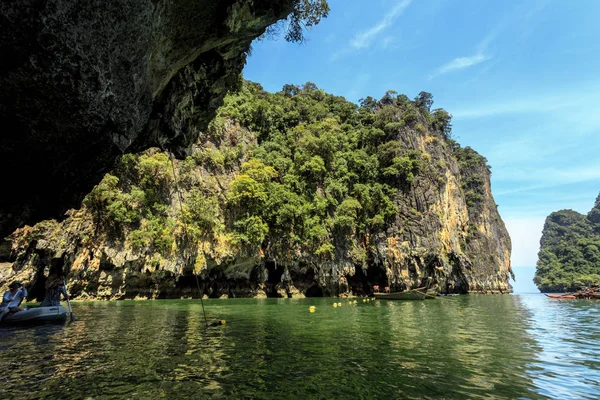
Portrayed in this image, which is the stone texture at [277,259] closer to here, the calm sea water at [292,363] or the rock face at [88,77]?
the calm sea water at [292,363]

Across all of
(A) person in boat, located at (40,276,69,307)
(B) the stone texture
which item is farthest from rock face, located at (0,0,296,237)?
(B) the stone texture

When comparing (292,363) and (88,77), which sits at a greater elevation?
(88,77)

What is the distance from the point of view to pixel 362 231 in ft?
130

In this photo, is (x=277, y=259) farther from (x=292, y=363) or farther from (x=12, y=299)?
(x=292, y=363)

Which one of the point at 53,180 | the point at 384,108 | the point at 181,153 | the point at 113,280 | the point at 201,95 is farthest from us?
the point at 384,108

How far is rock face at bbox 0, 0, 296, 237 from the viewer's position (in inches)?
174

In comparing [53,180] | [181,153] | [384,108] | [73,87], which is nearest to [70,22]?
[73,87]

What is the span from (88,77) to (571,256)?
312 ft

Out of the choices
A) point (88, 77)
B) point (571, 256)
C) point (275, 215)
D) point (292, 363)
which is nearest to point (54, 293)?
point (292, 363)

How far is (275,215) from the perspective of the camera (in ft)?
112

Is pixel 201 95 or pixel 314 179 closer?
pixel 201 95

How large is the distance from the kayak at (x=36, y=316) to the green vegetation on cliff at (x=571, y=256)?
8058cm

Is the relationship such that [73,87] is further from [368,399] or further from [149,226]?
[149,226]

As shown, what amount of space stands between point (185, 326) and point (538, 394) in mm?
10446
